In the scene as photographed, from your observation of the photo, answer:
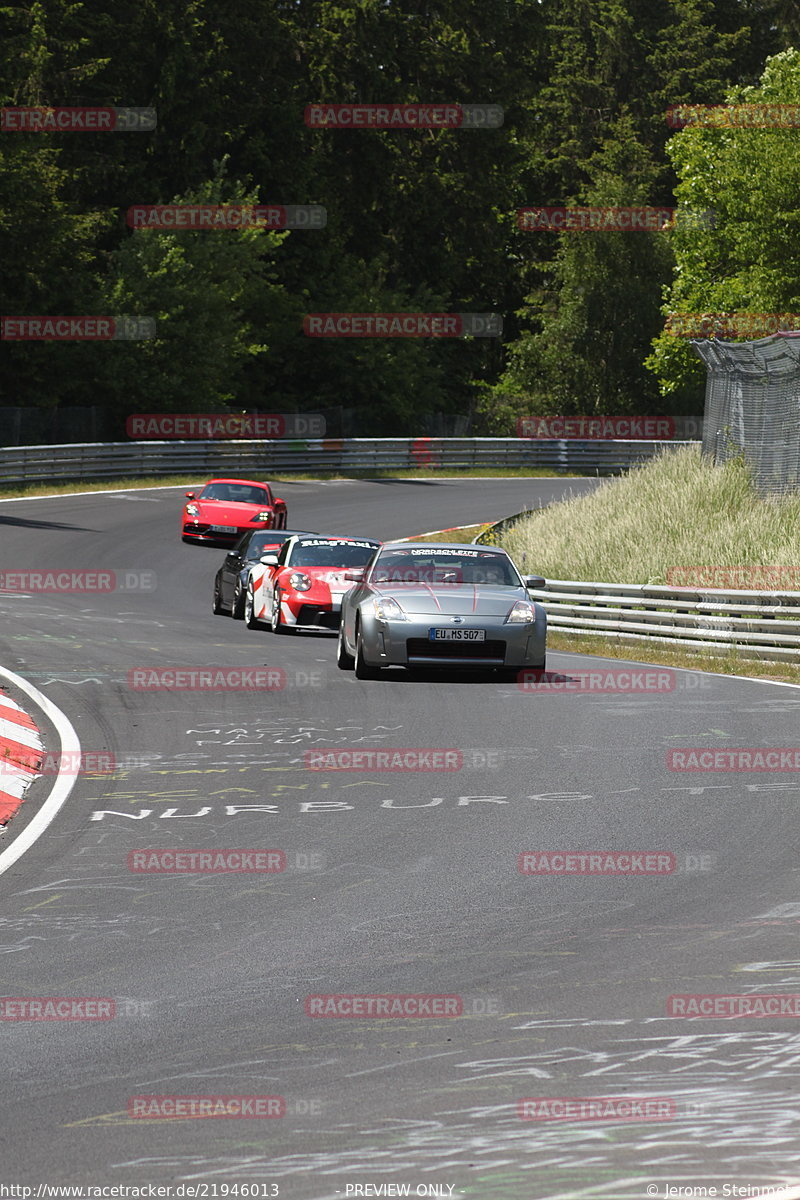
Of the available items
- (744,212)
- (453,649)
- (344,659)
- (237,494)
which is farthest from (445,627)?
(744,212)

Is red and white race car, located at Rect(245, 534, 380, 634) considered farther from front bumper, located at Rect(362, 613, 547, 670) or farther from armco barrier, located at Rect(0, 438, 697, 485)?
armco barrier, located at Rect(0, 438, 697, 485)

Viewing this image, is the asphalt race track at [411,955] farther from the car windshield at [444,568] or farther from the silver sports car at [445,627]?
the car windshield at [444,568]

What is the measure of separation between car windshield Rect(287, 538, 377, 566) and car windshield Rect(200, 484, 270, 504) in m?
13.9

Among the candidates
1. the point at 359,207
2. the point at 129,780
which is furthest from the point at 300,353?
the point at 129,780

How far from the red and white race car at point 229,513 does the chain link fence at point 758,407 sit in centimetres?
1009

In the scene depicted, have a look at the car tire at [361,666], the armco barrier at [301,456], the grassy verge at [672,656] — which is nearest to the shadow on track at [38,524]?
the armco barrier at [301,456]

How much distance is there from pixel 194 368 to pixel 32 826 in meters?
45.3

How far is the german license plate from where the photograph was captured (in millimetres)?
16719

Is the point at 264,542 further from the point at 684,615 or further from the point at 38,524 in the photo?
the point at 38,524

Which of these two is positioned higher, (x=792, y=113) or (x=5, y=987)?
(x=792, y=113)

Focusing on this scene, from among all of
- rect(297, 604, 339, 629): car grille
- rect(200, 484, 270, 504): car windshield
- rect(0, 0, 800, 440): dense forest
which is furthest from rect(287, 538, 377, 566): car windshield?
rect(0, 0, 800, 440): dense forest

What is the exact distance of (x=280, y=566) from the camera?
22594 mm

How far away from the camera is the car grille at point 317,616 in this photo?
22297mm

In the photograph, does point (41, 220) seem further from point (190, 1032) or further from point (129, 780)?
point (190, 1032)
